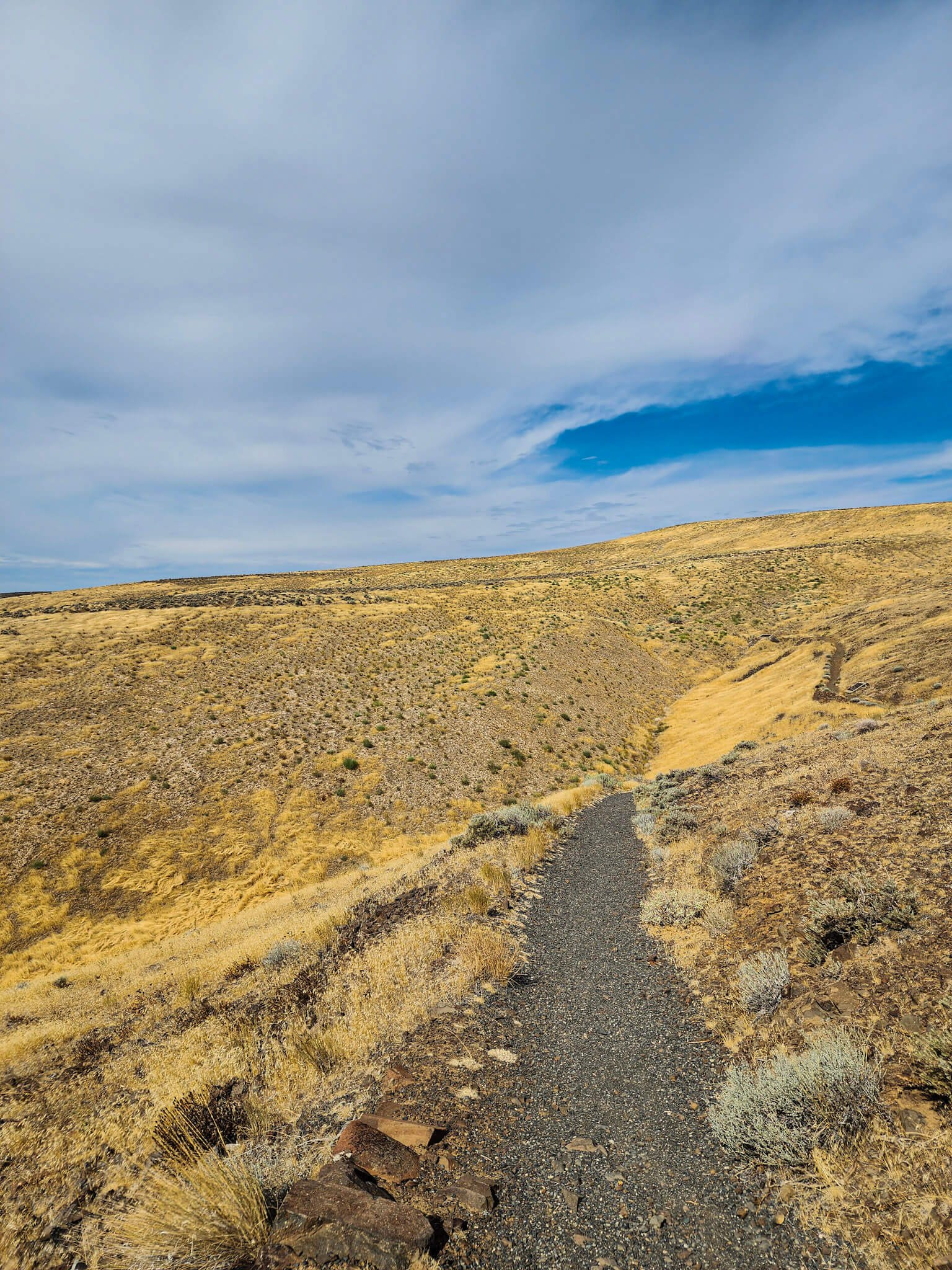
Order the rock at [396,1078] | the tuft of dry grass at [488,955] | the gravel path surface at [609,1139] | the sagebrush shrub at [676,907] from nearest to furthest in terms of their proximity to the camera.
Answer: the gravel path surface at [609,1139] → the rock at [396,1078] → the tuft of dry grass at [488,955] → the sagebrush shrub at [676,907]

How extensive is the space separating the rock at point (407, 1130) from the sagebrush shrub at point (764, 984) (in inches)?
161

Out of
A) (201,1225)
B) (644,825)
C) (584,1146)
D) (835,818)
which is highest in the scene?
(201,1225)

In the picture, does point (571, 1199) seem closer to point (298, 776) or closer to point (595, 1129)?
point (595, 1129)

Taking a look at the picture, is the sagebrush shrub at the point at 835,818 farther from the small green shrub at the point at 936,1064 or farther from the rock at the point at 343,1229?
the rock at the point at 343,1229

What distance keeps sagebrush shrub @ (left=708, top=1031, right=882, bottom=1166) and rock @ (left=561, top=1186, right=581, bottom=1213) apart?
1.46 meters

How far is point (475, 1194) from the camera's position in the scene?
4266mm

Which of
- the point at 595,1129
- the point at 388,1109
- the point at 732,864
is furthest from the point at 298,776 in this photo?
the point at 595,1129

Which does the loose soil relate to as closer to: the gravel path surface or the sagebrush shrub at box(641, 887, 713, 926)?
the gravel path surface

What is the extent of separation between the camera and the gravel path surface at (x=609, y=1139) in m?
3.89

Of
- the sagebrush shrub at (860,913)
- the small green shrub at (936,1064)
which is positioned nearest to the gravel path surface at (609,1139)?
the small green shrub at (936,1064)

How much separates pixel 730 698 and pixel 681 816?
2257 centimetres

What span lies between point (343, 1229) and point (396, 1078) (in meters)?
2.10

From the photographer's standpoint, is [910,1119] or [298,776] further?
[298,776]

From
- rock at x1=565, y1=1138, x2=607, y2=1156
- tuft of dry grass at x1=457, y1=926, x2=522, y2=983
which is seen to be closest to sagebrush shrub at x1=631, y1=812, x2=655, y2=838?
tuft of dry grass at x1=457, y1=926, x2=522, y2=983
